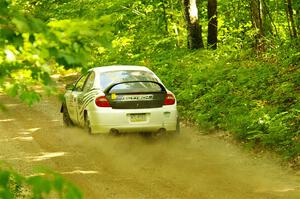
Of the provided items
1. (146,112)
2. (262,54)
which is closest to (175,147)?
(146,112)

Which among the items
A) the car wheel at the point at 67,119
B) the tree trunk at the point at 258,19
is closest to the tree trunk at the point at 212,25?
the tree trunk at the point at 258,19

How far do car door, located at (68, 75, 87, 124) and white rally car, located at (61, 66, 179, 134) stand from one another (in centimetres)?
85

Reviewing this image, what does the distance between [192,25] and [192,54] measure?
139cm

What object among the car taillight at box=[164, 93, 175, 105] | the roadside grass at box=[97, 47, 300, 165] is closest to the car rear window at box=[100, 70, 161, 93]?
the car taillight at box=[164, 93, 175, 105]

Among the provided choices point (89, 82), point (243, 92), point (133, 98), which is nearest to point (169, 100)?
point (133, 98)

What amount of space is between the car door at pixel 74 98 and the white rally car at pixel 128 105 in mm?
850

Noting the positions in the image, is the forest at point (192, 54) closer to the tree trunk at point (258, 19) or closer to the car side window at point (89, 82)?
the tree trunk at point (258, 19)

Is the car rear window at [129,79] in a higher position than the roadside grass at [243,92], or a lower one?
higher

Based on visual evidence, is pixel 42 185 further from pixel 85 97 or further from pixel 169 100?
pixel 85 97

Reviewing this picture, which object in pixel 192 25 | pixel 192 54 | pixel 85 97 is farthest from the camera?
pixel 192 25

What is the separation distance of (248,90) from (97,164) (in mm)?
5386

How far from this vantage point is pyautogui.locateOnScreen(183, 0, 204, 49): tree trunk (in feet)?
66.7

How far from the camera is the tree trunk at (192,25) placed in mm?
20328

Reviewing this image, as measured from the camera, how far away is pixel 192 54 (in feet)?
64.9
